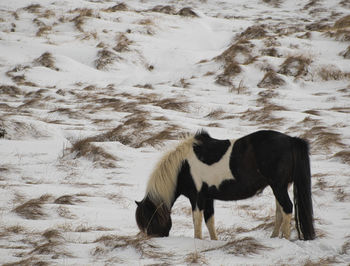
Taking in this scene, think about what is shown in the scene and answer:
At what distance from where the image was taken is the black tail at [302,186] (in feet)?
12.9

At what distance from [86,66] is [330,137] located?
11172 mm

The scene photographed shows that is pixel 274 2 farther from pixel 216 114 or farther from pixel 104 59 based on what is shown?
pixel 216 114

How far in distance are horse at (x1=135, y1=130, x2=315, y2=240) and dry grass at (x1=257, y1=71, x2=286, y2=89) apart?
28.4 ft

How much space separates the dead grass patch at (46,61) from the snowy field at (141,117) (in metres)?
0.08

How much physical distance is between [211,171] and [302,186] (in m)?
0.87

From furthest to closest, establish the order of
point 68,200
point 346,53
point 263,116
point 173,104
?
point 346,53
point 173,104
point 263,116
point 68,200

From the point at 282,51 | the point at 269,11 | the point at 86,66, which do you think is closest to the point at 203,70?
the point at 282,51

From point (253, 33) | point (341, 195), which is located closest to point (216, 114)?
point (341, 195)

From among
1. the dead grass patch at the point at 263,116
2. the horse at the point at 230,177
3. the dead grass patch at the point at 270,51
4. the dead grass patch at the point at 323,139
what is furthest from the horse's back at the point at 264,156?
the dead grass patch at the point at 270,51

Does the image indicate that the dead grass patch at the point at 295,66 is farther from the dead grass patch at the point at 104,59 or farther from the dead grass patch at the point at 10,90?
the dead grass patch at the point at 10,90

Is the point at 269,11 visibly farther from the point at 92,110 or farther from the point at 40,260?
the point at 40,260

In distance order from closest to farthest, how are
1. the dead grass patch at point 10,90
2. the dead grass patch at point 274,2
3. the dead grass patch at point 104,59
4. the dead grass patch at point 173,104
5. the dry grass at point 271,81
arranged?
the dead grass patch at point 173,104 → the dry grass at point 271,81 → the dead grass patch at point 10,90 → the dead grass patch at point 104,59 → the dead grass patch at point 274,2

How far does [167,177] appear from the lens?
4.36 metres

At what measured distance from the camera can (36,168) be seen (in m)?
→ 7.20
